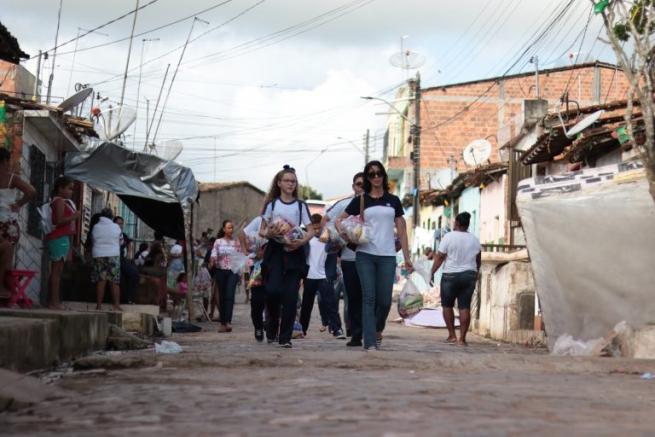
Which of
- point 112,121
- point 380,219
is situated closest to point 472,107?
point 112,121

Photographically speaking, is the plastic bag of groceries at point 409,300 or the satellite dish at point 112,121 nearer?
the plastic bag of groceries at point 409,300

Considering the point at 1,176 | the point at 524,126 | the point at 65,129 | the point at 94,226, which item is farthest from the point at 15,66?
the point at 524,126

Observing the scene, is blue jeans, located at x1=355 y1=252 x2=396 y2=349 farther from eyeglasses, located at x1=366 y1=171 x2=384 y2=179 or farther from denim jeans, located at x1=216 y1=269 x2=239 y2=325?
denim jeans, located at x1=216 y1=269 x2=239 y2=325

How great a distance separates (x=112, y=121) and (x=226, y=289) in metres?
6.13

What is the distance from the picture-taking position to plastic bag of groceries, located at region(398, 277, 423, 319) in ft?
49.3

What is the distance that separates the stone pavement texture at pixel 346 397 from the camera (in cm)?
482

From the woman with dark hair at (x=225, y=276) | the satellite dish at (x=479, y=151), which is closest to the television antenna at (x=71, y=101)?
the woman with dark hair at (x=225, y=276)

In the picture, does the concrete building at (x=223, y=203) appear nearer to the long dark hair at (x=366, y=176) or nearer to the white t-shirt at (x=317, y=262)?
the white t-shirt at (x=317, y=262)

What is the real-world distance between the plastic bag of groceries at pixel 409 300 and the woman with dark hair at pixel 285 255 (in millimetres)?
4532

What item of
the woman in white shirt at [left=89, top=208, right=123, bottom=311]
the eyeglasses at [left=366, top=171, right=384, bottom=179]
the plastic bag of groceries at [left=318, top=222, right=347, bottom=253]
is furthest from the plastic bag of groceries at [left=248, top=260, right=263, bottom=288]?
the woman in white shirt at [left=89, top=208, right=123, bottom=311]

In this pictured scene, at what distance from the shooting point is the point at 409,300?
15766 millimetres

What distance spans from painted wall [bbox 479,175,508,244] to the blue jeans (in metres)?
19.8

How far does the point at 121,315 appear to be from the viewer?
1180 cm

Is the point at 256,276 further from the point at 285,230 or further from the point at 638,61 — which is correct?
the point at 638,61
